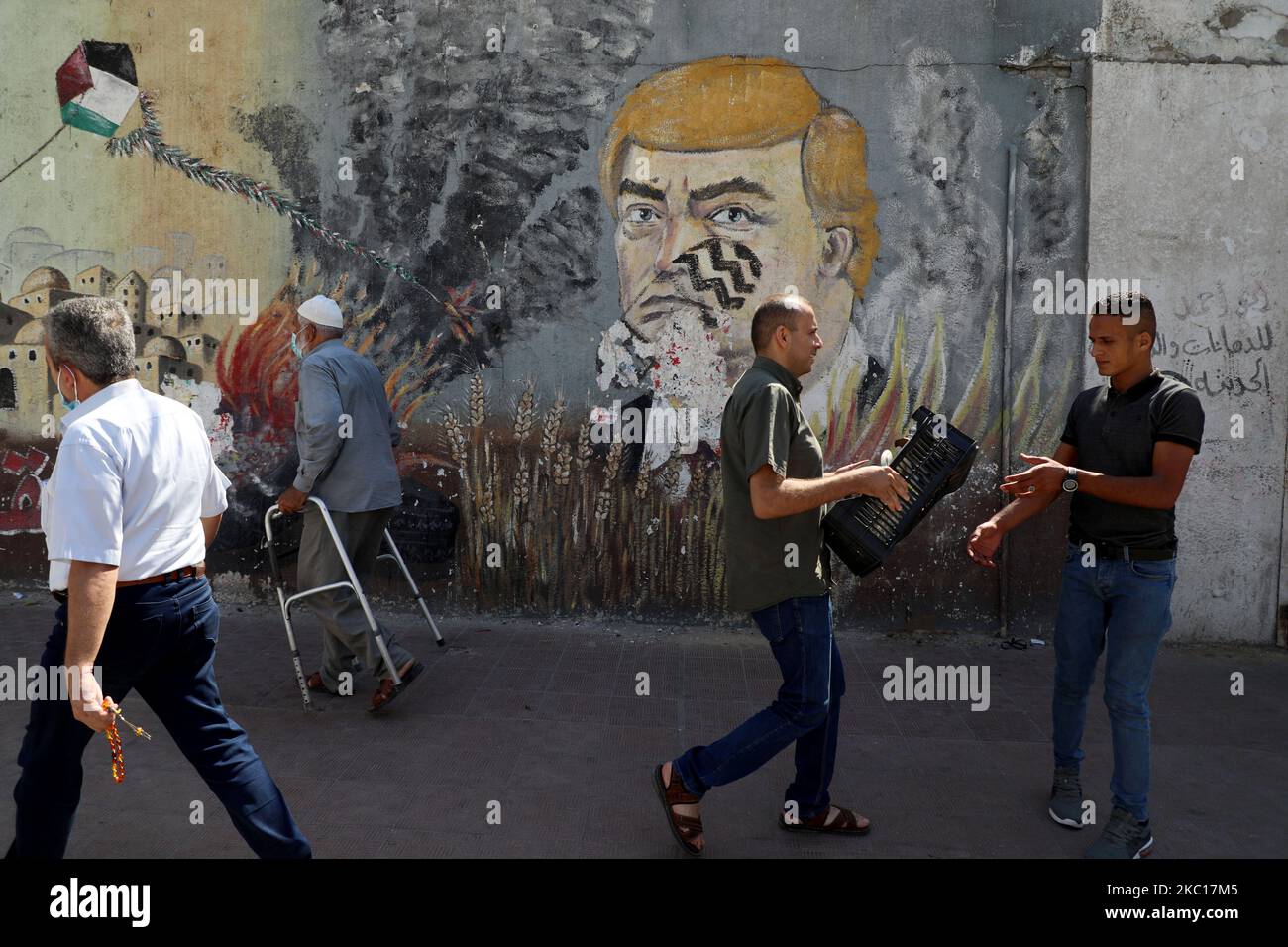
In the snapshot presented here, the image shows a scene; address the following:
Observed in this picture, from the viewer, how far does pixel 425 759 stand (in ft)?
15.5

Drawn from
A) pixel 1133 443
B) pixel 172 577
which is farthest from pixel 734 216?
pixel 172 577

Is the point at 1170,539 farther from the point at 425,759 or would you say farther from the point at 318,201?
the point at 318,201

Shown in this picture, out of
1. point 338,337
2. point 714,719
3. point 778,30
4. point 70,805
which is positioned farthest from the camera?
point 778,30

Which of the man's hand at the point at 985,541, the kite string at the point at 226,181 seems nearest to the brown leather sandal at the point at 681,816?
the man's hand at the point at 985,541

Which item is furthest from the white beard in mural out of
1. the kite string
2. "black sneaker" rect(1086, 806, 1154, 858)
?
"black sneaker" rect(1086, 806, 1154, 858)

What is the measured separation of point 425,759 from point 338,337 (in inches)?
94.0

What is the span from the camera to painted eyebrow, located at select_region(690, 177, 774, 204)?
695cm

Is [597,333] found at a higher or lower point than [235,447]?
higher

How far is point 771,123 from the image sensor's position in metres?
6.91

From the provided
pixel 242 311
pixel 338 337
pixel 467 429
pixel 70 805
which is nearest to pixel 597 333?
pixel 467 429

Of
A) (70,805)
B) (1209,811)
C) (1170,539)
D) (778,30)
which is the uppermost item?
(778,30)

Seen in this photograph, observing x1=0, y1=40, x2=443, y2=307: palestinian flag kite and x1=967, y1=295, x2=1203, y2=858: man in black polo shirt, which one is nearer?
x1=967, y1=295, x2=1203, y2=858: man in black polo shirt

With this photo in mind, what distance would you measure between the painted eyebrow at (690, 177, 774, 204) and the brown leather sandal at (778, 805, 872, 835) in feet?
14.2

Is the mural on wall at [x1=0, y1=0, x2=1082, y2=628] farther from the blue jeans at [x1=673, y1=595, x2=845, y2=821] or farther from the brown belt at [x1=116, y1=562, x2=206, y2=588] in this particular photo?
the brown belt at [x1=116, y1=562, x2=206, y2=588]
